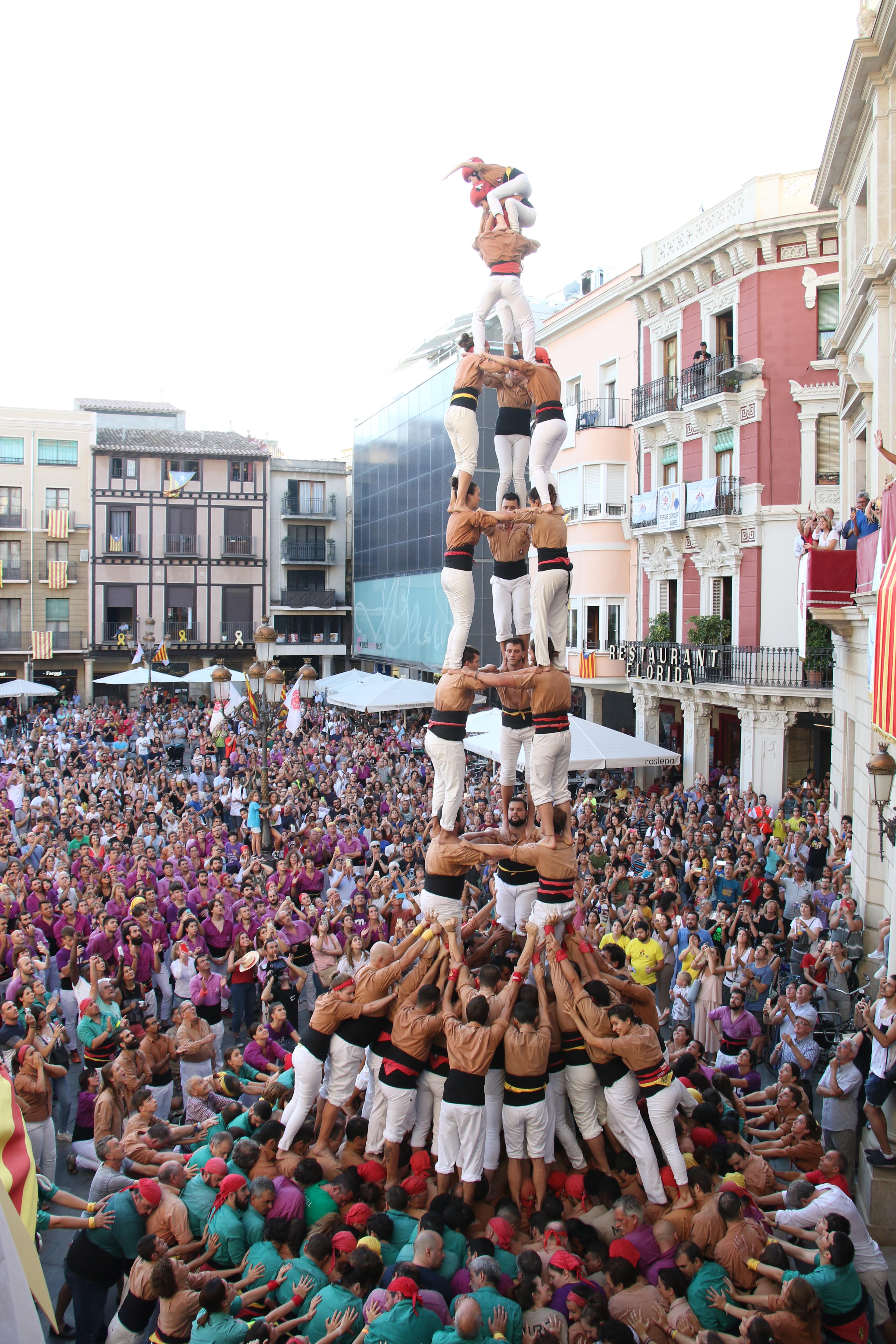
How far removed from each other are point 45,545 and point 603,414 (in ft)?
82.8

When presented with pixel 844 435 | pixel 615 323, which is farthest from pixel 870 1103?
pixel 615 323

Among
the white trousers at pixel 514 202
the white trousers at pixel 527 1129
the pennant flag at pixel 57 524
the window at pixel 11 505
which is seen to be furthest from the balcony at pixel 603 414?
the window at pixel 11 505

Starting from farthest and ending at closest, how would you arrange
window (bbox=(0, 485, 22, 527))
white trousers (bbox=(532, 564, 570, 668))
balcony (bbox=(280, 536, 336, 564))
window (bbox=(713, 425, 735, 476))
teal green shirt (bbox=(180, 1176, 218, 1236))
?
balcony (bbox=(280, 536, 336, 564)), window (bbox=(0, 485, 22, 527)), window (bbox=(713, 425, 735, 476)), white trousers (bbox=(532, 564, 570, 668)), teal green shirt (bbox=(180, 1176, 218, 1236))

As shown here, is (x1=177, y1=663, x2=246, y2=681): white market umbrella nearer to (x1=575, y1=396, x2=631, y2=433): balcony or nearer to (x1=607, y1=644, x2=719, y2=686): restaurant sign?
(x1=607, y1=644, x2=719, y2=686): restaurant sign

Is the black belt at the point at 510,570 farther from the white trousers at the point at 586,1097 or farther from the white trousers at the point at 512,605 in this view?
the white trousers at the point at 586,1097

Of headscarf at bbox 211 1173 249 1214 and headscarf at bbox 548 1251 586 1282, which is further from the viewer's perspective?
headscarf at bbox 211 1173 249 1214

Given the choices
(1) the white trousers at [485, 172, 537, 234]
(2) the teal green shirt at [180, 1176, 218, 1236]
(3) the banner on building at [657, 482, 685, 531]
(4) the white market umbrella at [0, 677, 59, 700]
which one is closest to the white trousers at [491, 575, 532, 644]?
(1) the white trousers at [485, 172, 537, 234]

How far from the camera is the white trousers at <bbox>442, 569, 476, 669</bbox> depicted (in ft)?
26.3

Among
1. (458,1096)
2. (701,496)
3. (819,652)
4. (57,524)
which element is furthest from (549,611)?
(57,524)

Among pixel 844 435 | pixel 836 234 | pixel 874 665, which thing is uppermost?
pixel 836 234

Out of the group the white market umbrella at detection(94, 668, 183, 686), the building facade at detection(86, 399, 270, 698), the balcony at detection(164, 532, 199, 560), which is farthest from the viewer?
the balcony at detection(164, 532, 199, 560)

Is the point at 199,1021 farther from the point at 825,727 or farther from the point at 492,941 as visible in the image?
the point at 825,727

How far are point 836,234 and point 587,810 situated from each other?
12957 mm

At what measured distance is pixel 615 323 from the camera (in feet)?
84.0
